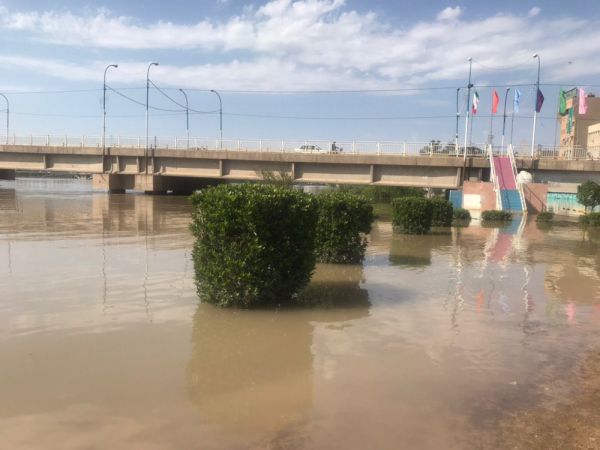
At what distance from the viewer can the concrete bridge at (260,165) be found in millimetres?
34094

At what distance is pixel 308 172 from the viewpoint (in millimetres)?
37344

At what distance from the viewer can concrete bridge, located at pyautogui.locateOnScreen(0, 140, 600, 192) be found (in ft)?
112

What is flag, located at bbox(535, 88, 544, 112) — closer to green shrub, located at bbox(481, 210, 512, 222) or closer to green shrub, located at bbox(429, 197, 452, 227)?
green shrub, located at bbox(481, 210, 512, 222)

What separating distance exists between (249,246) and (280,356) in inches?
77.2

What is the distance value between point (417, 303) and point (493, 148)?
29.7 meters

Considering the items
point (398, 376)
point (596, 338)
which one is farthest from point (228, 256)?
point (596, 338)

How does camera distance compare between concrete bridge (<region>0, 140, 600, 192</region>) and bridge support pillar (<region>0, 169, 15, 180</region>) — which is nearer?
concrete bridge (<region>0, 140, 600, 192</region>)

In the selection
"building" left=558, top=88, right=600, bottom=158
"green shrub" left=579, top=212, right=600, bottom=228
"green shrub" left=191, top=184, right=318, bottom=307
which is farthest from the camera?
"building" left=558, top=88, right=600, bottom=158

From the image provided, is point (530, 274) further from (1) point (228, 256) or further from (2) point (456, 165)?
(2) point (456, 165)

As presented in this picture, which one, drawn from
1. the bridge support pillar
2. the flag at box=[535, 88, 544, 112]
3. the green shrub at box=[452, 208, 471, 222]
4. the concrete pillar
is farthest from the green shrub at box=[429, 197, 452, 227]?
the bridge support pillar

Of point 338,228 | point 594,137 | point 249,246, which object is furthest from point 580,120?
point 249,246

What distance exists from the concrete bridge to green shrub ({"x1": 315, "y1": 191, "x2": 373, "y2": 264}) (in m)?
23.1

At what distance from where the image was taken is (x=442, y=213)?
2175 cm

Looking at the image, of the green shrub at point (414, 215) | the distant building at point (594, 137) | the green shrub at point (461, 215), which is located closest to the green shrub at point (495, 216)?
the green shrub at point (461, 215)
